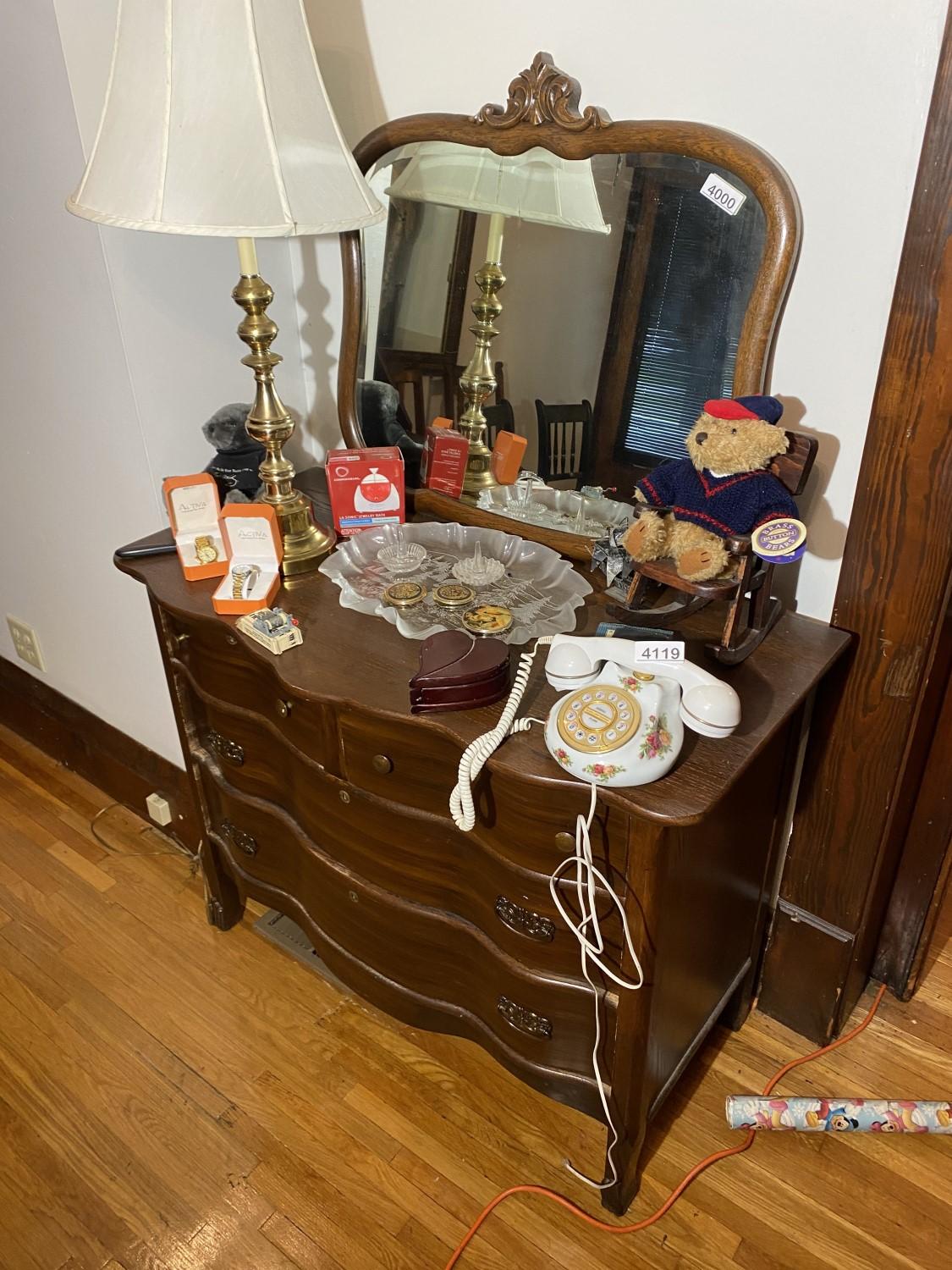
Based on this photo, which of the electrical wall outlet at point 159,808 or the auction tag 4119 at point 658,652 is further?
A: the electrical wall outlet at point 159,808

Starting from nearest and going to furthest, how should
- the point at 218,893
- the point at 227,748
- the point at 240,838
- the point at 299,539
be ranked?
the point at 299,539, the point at 227,748, the point at 240,838, the point at 218,893

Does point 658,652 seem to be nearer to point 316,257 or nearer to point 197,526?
point 197,526

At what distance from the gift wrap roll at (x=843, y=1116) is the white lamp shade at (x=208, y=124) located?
4.72 feet

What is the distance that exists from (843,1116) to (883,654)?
29.7 inches

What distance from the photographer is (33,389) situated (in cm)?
175

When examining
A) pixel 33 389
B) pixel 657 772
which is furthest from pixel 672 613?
pixel 33 389

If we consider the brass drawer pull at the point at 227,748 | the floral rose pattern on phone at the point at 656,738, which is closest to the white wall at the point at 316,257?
the brass drawer pull at the point at 227,748

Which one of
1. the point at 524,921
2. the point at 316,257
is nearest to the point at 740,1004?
the point at 524,921

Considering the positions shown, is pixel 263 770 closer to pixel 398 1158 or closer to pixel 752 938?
pixel 398 1158

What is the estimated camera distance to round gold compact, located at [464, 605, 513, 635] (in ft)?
4.08

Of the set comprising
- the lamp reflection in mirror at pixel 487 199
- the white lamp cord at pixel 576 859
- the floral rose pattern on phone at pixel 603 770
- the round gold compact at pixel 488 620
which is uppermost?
the lamp reflection in mirror at pixel 487 199

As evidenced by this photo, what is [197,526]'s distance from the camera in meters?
1.41

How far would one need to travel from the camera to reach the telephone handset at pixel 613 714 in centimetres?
101

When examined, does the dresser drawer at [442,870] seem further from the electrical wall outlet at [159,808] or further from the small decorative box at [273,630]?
the electrical wall outlet at [159,808]
